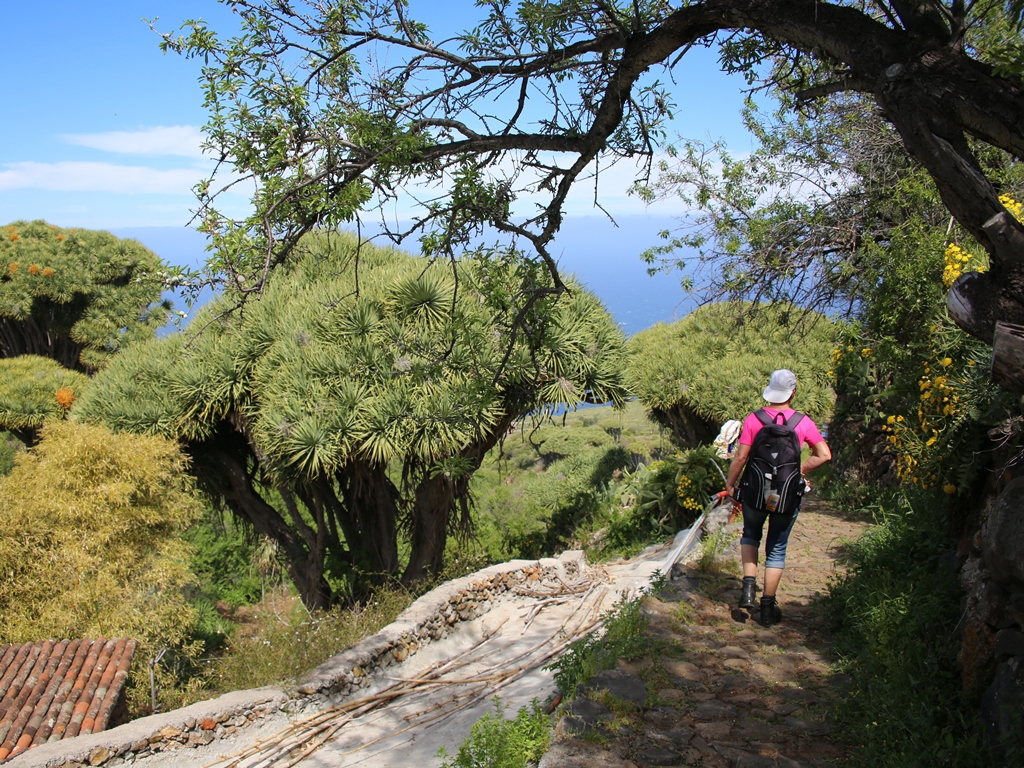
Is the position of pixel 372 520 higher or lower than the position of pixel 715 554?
lower

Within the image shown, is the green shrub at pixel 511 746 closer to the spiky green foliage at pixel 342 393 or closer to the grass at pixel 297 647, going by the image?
the grass at pixel 297 647

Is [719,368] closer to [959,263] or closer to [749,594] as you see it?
[959,263]

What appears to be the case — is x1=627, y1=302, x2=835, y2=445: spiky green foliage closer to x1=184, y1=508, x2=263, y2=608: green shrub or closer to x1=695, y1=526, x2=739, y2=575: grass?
x1=695, y1=526, x2=739, y2=575: grass

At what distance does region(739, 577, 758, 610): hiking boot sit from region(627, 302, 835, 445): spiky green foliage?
704 centimetres

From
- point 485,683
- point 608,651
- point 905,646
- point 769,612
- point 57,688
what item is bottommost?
point 57,688

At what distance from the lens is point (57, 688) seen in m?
7.30

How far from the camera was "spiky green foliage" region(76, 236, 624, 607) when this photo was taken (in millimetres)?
9859

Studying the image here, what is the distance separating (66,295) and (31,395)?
6.84m

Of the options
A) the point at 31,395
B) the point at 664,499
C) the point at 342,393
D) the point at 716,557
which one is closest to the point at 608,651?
the point at 716,557

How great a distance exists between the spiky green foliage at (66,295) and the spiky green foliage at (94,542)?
13.1m

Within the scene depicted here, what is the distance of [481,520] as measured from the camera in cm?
1739

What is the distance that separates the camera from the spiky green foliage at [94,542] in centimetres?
910

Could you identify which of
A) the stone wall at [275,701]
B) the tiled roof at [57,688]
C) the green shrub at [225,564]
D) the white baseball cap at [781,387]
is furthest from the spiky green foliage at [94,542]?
the green shrub at [225,564]

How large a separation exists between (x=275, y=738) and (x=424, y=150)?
16.6ft
